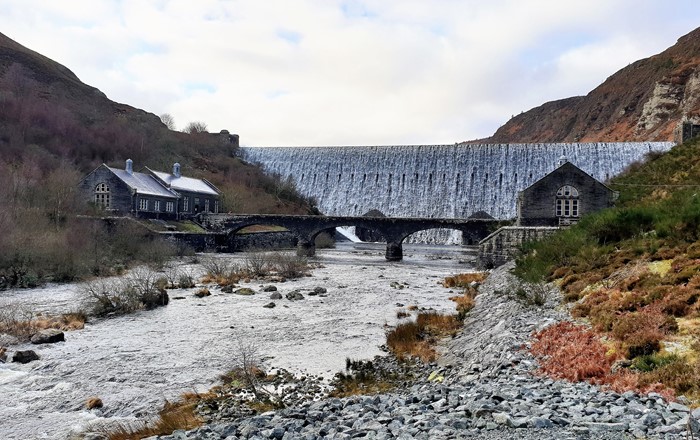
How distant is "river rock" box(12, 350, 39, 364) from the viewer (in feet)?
45.0

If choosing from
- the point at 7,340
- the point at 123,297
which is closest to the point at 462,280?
the point at 123,297

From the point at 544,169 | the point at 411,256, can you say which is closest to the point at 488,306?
the point at 411,256

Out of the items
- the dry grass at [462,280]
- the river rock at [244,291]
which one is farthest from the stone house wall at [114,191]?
the dry grass at [462,280]

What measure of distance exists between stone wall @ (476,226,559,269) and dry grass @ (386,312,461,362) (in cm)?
1599

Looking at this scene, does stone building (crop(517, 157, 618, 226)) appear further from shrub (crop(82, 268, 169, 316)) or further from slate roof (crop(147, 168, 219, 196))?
slate roof (crop(147, 168, 219, 196))

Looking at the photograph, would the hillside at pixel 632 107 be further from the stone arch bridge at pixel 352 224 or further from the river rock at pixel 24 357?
the river rock at pixel 24 357

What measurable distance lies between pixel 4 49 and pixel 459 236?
3360 inches

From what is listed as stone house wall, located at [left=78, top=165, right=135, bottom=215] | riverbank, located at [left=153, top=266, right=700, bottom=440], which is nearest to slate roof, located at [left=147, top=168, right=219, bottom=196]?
stone house wall, located at [left=78, top=165, right=135, bottom=215]

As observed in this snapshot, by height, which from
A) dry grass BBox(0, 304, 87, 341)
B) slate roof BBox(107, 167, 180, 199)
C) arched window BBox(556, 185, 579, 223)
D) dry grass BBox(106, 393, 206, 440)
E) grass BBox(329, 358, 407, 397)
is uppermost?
slate roof BBox(107, 167, 180, 199)

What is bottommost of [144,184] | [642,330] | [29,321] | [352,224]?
[29,321]

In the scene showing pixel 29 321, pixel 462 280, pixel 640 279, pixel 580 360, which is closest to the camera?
pixel 580 360

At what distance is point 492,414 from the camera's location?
6793 mm

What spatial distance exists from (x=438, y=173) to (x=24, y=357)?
207 ft

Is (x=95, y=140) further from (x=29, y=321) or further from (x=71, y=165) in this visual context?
(x=29, y=321)
